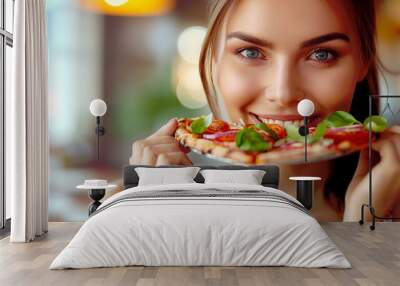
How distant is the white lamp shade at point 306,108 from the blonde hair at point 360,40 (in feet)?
2.42

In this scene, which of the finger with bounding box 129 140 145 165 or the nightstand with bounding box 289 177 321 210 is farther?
the finger with bounding box 129 140 145 165

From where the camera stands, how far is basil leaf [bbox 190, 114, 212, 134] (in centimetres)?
784

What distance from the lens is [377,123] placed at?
778 centimetres

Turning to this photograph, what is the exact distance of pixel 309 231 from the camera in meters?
4.81

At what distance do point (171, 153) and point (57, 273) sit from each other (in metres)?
3.46

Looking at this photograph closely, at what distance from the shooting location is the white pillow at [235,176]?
23.5ft

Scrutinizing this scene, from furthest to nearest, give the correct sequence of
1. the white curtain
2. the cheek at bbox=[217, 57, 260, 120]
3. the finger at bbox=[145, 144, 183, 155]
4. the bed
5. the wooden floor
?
the finger at bbox=[145, 144, 183, 155]
the cheek at bbox=[217, 57, 260, 120]
the white curtain
the bed
the wooden floor

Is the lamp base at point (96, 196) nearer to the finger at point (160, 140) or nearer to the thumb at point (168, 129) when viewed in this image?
the finger at point (160, 140)

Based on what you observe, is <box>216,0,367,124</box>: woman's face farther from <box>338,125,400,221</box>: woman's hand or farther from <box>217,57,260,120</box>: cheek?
<box>338,125,400,221</box>: woman's hand

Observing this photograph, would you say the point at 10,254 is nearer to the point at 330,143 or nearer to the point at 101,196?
the point at 101,196

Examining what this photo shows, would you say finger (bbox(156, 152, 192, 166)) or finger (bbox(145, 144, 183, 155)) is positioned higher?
finger (bbox(145, 144, 183, 155))

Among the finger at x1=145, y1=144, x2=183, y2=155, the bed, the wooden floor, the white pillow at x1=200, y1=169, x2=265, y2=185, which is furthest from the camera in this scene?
the finger at x1=145, y1=144, x2=183, y2=155

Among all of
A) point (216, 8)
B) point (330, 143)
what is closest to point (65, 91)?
point (216, 8)

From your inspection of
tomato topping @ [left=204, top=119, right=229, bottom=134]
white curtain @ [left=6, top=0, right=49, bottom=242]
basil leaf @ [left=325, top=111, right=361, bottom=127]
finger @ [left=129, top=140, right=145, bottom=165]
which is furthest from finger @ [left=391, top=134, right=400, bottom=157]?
white curtain @ [left=6, top=0, right=49, bottom=242]
